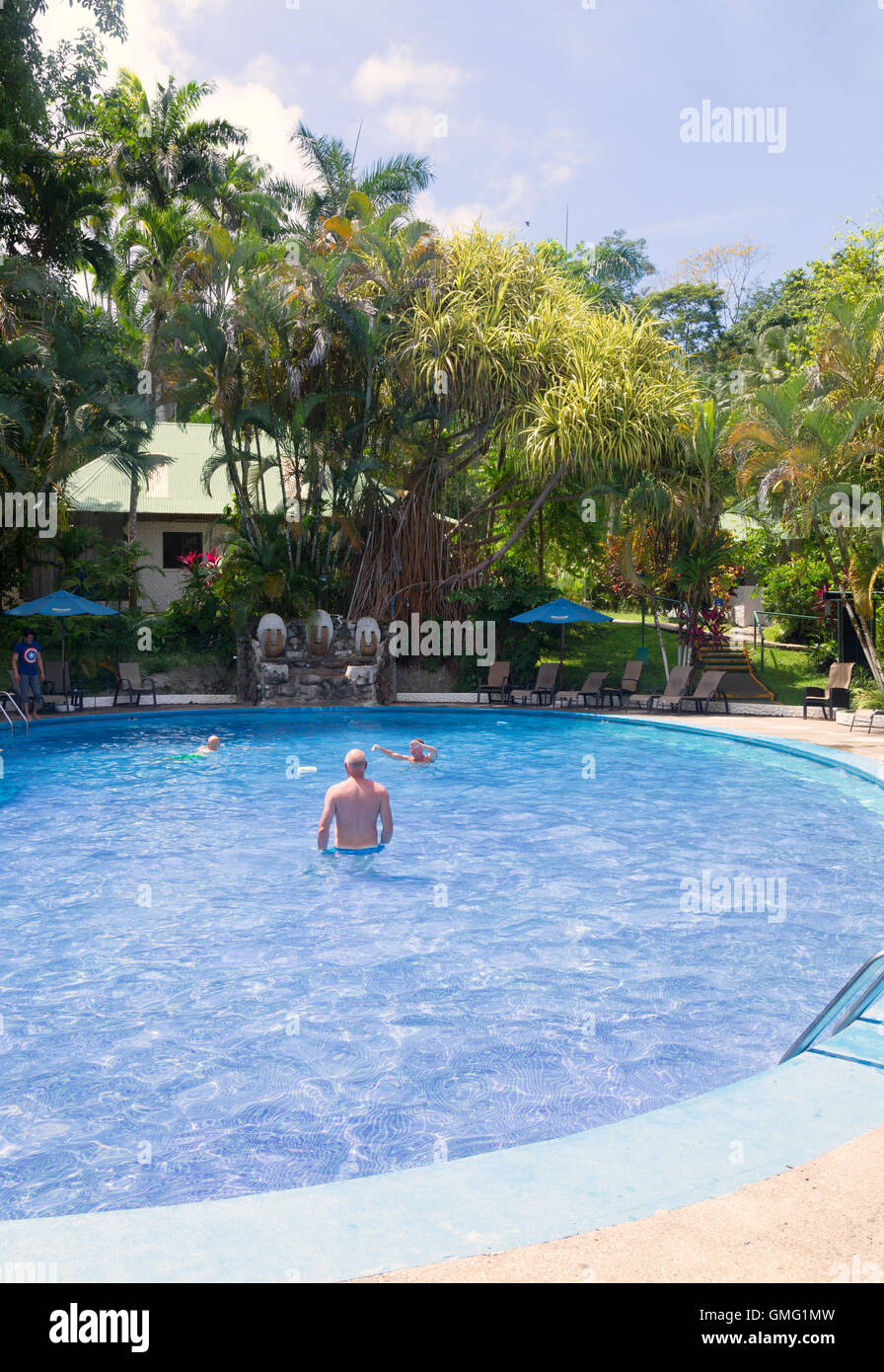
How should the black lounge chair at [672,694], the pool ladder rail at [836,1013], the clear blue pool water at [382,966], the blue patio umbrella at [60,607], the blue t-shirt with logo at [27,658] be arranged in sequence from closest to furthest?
the pool ladder rail at [836,1013], the clear blue pool water at [382,966], the blue t-shirt with logo at [27,658], the blue patio umbrella at [60,607], the black lounge chair at [672,694]

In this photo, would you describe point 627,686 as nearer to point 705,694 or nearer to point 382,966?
point 705,694

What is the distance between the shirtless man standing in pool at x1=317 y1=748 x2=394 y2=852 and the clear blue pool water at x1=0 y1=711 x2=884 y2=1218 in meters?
0.37

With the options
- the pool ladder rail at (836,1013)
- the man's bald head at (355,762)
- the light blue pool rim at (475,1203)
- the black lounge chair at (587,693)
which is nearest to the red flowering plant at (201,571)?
the black lounge chair at (587,693)

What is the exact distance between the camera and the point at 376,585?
2333 cm

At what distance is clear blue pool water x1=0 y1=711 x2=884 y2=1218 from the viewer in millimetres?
4820

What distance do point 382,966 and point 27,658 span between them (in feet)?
45.3

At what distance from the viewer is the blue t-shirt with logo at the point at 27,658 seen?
60.4 feet

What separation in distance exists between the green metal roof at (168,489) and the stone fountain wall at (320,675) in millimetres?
7002

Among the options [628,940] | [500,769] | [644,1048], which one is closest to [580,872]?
[628,940]

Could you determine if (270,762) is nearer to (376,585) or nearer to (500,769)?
(500,769)

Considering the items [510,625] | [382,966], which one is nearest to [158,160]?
[510,625]

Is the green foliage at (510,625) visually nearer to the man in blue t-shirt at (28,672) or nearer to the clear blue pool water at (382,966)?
the man in blue t-shirt at (28,672)

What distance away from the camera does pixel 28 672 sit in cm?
1867
